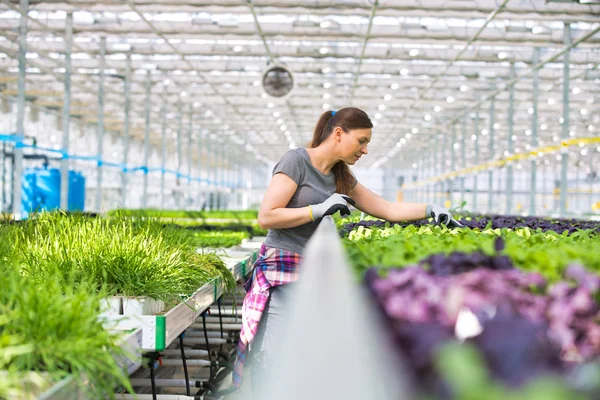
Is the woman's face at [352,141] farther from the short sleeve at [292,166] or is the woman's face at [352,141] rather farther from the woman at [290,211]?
the short sleeve at [292,166]

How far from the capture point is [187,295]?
2.93 m

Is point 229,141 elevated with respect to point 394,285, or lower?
elevated

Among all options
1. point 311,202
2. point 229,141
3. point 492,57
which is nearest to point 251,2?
point 492,57

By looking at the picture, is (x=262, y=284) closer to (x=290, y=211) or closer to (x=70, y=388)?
(x=290, y=211)

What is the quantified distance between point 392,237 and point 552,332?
1277 millimetres

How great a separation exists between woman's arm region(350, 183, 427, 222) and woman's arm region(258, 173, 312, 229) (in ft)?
2.24

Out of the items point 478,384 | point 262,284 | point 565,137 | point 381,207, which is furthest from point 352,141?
point 565,137

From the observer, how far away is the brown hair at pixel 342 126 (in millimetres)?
2945

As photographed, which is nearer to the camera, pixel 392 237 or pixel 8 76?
pixel 392 237

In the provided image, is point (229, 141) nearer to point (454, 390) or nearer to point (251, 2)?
point (251, 2)

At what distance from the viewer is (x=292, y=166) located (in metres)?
2.83

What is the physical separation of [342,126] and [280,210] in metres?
0.54

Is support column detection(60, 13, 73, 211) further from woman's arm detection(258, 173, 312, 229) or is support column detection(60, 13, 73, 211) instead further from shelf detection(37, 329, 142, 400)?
shelf detection(37, 329, 142, 400)

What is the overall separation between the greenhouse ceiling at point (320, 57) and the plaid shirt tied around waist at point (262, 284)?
8953mm
